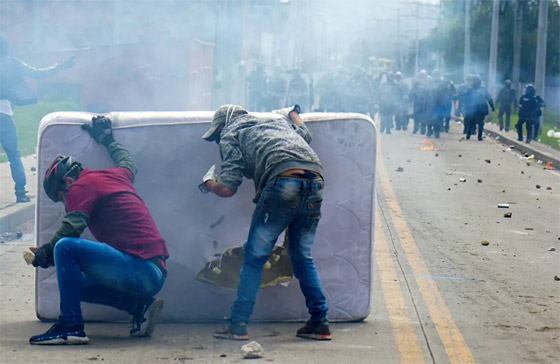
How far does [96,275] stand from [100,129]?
2.67ft

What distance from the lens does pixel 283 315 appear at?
5.15m

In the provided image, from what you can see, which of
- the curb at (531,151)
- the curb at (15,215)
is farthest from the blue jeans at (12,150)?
the curb at (531,151)

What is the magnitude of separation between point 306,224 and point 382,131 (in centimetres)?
2057

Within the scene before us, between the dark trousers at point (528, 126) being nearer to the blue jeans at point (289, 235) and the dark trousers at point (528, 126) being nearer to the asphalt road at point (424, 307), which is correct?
the asphalt road at point (424, 307)

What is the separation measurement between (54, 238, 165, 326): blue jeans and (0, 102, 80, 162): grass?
925 centimetres

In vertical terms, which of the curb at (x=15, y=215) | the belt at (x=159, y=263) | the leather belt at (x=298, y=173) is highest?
the leather belt at (x=298, y=173)

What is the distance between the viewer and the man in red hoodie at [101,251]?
452cm

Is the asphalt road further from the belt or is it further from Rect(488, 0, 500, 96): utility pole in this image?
Rect(488, 0, 500, 96): utility pole

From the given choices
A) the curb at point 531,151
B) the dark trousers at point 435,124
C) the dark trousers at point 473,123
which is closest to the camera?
the curb at point 531,151

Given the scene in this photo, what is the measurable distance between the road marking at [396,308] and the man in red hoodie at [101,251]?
1.29 m

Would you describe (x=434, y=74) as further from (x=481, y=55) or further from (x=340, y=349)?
(x=481, y=55)

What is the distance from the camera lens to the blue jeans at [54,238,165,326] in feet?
14.8

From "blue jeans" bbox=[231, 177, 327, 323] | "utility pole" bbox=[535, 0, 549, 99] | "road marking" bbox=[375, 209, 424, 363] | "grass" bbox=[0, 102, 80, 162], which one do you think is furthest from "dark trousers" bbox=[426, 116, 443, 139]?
"blue jeans" bbox=[231, 177, 327, 323]

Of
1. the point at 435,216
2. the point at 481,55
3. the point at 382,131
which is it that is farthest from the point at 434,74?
the point at 481,55
